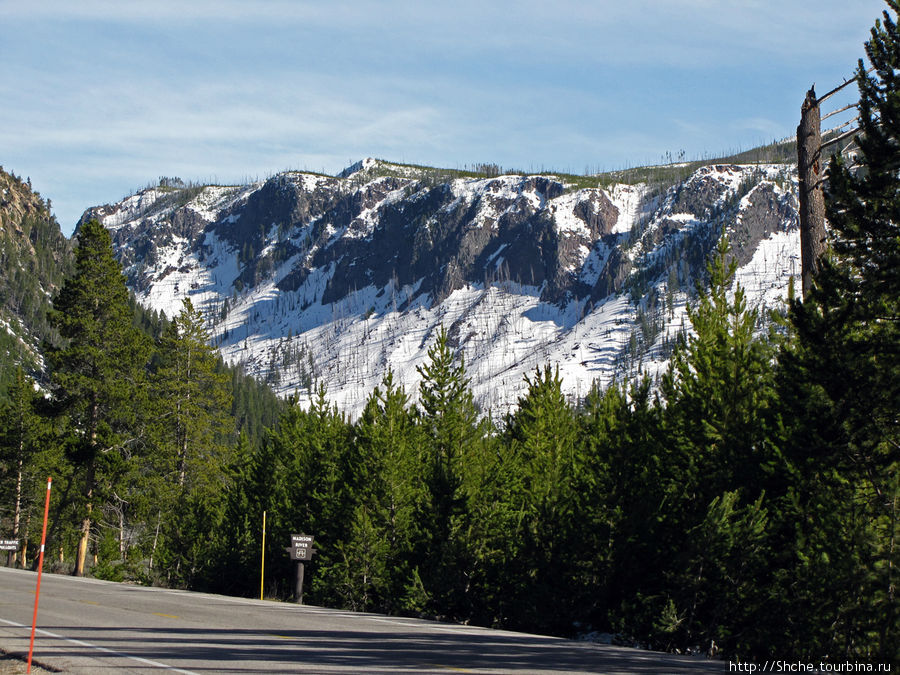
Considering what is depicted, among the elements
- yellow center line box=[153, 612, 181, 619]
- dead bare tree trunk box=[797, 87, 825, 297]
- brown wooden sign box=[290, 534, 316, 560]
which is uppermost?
dead bare tree trunk box=[797, 87, 825, 297]

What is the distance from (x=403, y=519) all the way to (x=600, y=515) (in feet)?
28.8

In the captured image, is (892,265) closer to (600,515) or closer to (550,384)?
(600,515)

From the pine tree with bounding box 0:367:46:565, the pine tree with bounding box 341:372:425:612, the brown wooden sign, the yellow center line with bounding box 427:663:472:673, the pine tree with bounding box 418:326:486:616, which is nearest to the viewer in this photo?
the yellow center line with bounding box 427:663:472:673

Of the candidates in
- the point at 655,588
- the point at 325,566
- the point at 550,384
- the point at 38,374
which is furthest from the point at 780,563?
the point at 38,374

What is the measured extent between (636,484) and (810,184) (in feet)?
22.4

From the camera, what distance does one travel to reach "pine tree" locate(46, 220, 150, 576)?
34.8 meters

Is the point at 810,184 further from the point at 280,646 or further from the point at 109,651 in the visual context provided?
the point at 109,651

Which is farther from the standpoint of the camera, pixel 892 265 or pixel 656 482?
pixel 656 482

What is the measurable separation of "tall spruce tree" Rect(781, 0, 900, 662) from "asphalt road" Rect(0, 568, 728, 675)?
183 cm

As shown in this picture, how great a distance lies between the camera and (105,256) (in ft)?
120

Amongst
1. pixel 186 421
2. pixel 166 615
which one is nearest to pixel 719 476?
pixel 166 615

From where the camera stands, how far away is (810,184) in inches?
602

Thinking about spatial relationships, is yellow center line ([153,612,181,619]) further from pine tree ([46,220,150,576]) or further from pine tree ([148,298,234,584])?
pine tree ([148,298,234,584])

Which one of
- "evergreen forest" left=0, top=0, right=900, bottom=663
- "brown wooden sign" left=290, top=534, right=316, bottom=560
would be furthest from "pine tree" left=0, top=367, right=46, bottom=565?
"brown wooden sign" left=290, top=534, right=316, bottom=560
